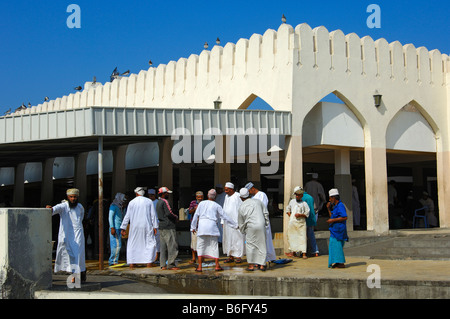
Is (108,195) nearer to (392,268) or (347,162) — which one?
(347,162)

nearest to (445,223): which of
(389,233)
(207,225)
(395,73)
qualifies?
(389,233)

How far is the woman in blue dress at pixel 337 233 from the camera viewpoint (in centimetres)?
949

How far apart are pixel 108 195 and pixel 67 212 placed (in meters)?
18.4

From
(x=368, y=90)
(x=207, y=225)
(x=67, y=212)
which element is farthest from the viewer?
(x=368, y=90)

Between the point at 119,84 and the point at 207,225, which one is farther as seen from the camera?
the point at 119,84

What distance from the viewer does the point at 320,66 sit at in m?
13.2

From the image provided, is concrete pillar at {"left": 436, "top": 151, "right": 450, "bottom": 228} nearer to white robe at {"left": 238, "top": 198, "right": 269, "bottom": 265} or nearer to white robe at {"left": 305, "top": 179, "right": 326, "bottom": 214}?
white robe at {"left": 305, "top": 179, "right": 326, "bottom": 214}

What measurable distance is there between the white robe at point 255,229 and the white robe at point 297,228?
5.88 ft

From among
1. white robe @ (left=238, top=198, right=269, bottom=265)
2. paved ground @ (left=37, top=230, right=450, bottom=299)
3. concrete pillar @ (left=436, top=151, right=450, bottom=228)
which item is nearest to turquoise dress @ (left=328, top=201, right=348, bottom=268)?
paved ground @ (left=37, top=230, right=450, bottom=299)

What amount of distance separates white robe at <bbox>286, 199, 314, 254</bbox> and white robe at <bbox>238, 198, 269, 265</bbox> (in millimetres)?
1793

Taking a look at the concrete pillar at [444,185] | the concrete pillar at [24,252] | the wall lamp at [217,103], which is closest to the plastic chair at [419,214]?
A: the concrete pillar at [444,185]

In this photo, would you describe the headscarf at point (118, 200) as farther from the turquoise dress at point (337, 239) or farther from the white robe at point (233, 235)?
the turquoise dress at point (337, 239)

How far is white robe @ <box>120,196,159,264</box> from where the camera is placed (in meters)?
10.4

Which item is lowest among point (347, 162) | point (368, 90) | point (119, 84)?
point (347, 162)
